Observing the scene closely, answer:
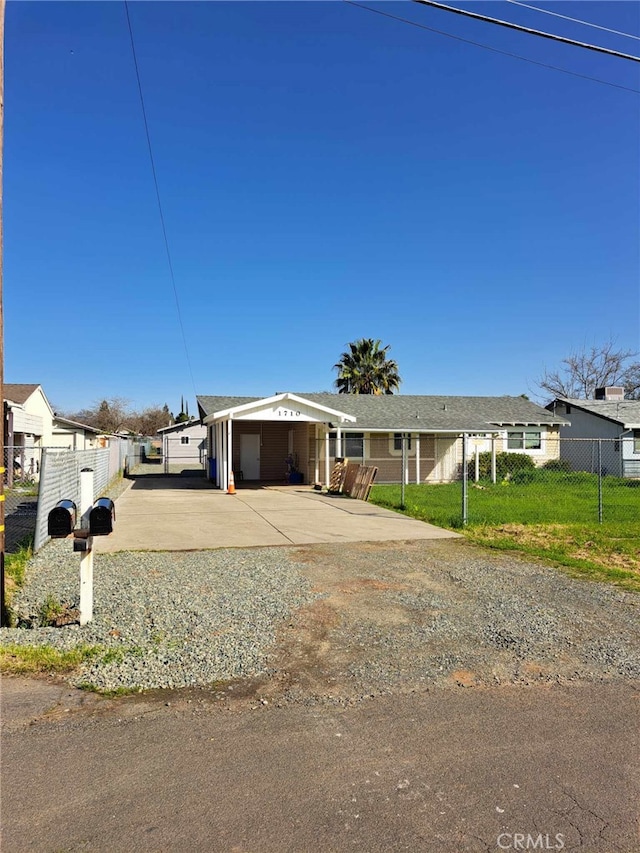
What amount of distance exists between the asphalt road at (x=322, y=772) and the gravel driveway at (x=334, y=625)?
1.02 feet

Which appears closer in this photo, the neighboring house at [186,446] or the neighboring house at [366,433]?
the neighboring house at [366,433]

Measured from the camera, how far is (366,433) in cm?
2467

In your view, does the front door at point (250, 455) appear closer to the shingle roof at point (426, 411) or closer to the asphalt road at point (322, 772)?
the shingle roof at point (426, 411)

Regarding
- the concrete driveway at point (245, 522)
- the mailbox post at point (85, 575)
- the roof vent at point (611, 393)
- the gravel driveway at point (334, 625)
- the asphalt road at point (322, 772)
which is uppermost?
the roof vent at point (611, 393)

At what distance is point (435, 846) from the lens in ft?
8.41

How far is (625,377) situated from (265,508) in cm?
4393

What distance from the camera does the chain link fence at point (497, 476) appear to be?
551 inches

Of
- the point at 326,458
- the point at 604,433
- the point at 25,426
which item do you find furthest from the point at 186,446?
the point at 604,433

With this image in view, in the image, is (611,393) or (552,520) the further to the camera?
(611,393)

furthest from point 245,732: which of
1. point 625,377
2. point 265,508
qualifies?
point 625,377

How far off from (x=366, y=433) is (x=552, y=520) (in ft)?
41.4

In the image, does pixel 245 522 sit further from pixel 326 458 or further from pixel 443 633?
pixel 326 458

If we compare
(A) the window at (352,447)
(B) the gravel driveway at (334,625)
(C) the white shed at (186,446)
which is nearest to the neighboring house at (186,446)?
(C) the white shed at (186,446)

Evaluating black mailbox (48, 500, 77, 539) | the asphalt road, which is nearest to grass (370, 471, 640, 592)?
the asphalt road
